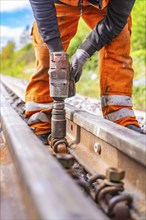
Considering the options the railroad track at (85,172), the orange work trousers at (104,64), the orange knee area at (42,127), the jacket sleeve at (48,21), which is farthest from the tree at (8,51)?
the railroad track at (85,172)

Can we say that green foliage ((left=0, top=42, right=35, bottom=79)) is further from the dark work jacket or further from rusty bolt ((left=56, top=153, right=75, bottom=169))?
rusty bolt ((left=56, top=153, right=75, bottom=169))

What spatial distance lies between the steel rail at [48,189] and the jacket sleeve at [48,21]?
1.19 metres

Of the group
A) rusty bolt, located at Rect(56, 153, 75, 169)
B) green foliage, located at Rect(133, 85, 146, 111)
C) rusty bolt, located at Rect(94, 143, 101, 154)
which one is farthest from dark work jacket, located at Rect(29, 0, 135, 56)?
green foliage, located at Rect(133, 85, 146, 111)

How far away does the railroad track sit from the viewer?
95 cm

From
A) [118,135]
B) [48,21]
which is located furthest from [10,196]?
[48,21]

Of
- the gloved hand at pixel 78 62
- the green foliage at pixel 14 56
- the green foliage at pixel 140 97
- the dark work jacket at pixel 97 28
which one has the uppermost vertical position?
the green foliage at pixel 14 56

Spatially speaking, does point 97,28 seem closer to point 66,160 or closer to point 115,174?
point 66,160

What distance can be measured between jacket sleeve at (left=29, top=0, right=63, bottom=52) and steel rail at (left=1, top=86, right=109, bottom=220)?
1.19 m

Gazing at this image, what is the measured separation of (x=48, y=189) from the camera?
1003mm

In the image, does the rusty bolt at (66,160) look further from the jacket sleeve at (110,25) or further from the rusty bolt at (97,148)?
the jacket sleeve at (110,25)

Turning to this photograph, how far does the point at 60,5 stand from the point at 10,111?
94 centimetres

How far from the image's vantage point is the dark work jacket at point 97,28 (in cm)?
248

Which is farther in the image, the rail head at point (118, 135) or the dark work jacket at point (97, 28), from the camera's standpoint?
the dark work jacket at point (97, 28)

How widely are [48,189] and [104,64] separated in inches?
84.6
